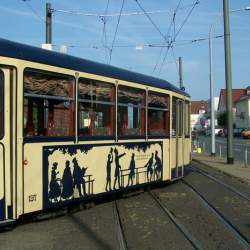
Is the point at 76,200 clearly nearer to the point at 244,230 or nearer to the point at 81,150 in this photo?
the point at 81,150

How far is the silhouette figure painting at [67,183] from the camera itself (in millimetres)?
8859

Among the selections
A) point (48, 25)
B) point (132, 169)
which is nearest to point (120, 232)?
point (132, 169)

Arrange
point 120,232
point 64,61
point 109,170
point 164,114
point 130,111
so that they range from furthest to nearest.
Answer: point 164,114
point 130,111
point 109,170
point 64,61
point 120,232

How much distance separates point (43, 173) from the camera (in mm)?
8305

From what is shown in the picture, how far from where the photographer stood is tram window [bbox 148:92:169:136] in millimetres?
12359

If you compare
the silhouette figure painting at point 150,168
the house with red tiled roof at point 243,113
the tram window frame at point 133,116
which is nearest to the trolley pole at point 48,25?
the tram window frame at point 133,116

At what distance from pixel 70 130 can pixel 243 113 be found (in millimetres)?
95840

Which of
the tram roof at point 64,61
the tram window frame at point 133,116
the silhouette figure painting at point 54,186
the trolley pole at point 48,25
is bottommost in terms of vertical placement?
the silhouette figure painting at point 54,186

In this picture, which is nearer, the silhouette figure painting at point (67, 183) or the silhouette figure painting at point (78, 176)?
the silhouette figure painting at point (67, 183)

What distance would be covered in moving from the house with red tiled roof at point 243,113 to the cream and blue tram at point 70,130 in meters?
87.7

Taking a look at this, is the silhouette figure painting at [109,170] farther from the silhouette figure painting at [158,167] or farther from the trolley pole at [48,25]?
the trolley pole at [48,25]

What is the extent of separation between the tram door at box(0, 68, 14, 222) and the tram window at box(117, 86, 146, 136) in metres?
3.42

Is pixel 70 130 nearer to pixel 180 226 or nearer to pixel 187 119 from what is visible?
pixel 180 226

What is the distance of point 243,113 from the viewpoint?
102 m
